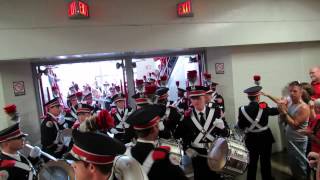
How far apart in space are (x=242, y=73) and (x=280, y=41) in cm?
96

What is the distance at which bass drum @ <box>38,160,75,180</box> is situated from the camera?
1.91 metres

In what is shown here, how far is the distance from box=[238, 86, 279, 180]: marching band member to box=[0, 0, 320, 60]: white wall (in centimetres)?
134

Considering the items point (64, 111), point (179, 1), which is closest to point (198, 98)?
point (179, 1)

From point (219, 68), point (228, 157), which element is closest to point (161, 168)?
point (228, 157)

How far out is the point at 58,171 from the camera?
202cm

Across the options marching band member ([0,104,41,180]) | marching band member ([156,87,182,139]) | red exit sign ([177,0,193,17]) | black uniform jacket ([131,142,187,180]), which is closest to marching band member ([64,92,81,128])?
marching band member ([156,87,182,139])

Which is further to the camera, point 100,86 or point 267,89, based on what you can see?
point 267,89

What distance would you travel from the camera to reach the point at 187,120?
3.66 metres

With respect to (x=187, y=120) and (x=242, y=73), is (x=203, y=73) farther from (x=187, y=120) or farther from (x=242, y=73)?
(x=187, y=120)

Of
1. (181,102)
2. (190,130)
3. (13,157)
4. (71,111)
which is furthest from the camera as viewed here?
(181,102)

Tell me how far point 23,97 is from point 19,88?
0.53 ft

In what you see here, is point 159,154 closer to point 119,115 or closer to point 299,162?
point 119,115

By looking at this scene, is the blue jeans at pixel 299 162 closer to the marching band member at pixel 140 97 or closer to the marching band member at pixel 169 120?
the marching band member at pixel 169 120

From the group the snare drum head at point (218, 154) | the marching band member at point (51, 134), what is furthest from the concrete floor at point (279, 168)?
the marching band member at point (51, 134)
